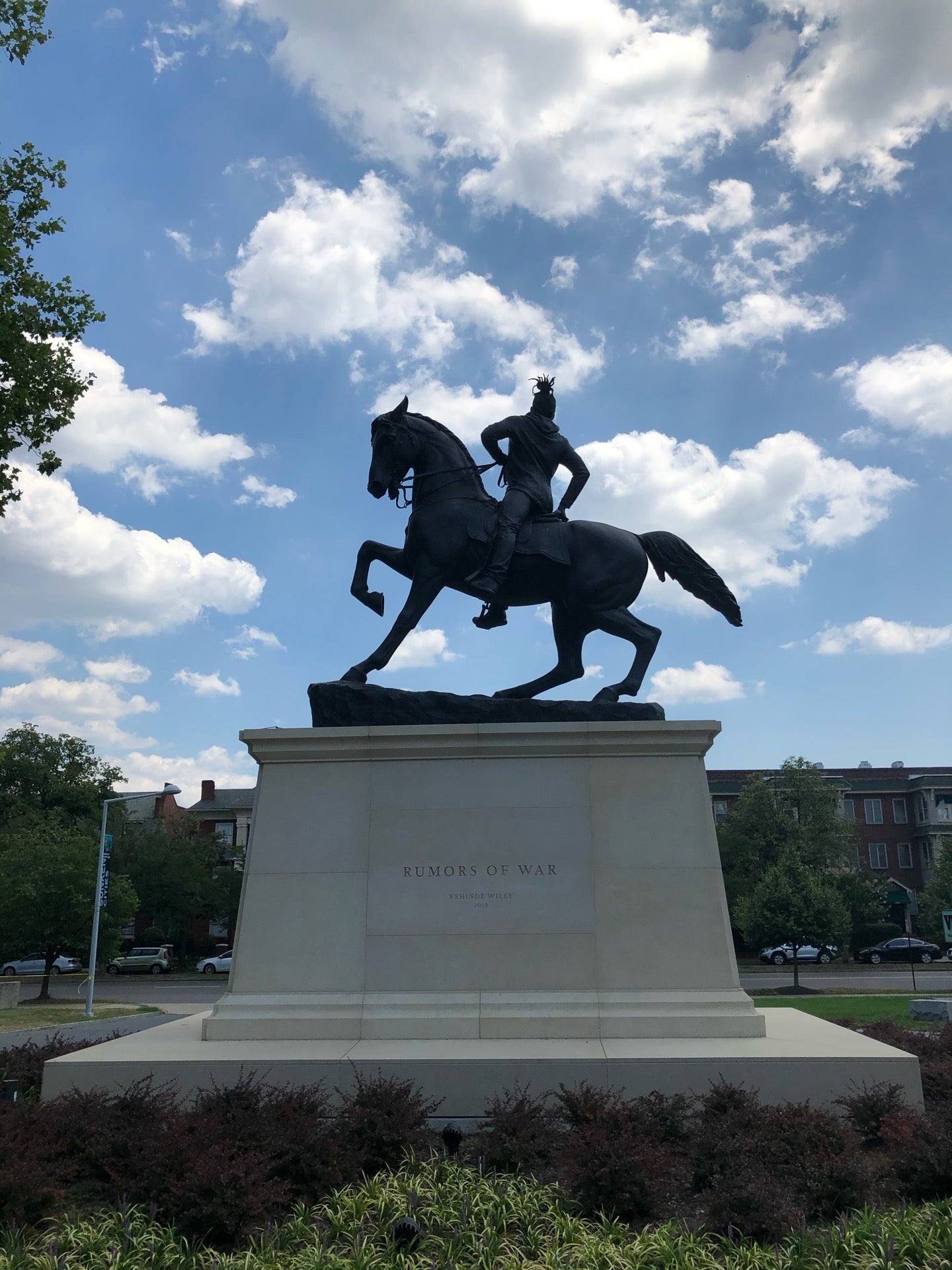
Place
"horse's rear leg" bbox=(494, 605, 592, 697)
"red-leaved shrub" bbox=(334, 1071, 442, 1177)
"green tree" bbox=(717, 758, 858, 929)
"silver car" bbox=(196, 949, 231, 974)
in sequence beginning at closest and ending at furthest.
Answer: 1. "red-leaved shrub" bbox=(334, 1071, 442, 1177)
2. "horse's rear leg" bbox=(494, 605, 592, 697)
3. "silver car" bbox=(196, 949, 231, 974)
4. "green tree" bbox=(717, 758, 858, 929)

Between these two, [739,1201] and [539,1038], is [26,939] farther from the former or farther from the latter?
[739,1201]

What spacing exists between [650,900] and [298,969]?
388 cm

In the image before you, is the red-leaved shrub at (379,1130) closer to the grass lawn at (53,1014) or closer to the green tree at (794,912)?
the grass lawn at (53,1014)

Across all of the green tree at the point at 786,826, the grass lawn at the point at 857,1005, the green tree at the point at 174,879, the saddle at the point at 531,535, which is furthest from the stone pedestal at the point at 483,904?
the green tree at the point at 174,879

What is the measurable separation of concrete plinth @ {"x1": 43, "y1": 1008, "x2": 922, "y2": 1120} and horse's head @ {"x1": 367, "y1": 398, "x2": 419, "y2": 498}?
666 centimetres

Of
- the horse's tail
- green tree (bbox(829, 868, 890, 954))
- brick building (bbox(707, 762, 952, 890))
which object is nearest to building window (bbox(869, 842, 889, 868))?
brick building (bbox(707, 762, 952, 890))

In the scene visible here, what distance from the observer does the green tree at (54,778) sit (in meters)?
65.9

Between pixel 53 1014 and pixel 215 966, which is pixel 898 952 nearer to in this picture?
pixel 215 966

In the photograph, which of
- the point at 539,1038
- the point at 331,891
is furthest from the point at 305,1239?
the point at 331,891

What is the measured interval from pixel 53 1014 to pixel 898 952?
47052 millimetres

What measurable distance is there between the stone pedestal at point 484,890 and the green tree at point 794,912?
31879mm

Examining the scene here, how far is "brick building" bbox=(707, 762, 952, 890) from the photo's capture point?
255ft

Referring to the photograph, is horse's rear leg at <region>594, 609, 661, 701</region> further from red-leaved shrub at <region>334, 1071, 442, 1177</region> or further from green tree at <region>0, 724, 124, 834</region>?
green tree at <region>0, 724, 124, 834</region>

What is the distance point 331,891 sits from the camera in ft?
35.7
